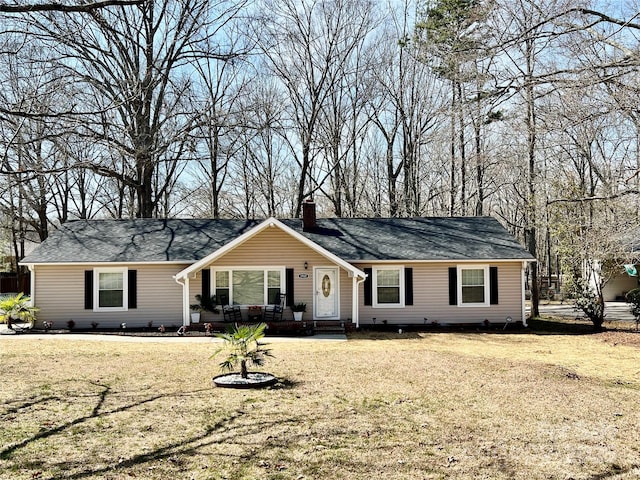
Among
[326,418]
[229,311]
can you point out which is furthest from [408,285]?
[326,418]

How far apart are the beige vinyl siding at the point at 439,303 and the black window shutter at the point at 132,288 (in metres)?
7.62

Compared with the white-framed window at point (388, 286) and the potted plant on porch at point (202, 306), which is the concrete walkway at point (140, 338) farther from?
the white-framed window at point (388, 286)

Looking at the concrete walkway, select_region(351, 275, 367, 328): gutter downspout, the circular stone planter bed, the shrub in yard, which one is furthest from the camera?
the shrub in yard

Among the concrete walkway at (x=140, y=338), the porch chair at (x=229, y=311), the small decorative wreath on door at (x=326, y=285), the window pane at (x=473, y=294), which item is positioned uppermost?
the small decorative wreath on door at (x=326, y=285)

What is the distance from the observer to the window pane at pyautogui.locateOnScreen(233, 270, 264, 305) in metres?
20.3

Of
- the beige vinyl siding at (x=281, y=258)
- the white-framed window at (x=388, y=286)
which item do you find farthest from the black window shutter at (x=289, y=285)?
the white-framed window at (x=388, y=286)

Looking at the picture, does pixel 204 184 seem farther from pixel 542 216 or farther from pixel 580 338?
pixel 580 338

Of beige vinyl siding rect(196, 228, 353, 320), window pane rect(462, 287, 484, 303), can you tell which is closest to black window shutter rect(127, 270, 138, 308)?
beige vinyl siding rect(196, 228, 353, 320)

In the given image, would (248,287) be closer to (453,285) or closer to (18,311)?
(453,285)

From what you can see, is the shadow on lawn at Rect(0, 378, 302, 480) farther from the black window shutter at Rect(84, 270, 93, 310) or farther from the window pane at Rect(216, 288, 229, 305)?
the black window shutter at Rect(84, 270, 93, 310)

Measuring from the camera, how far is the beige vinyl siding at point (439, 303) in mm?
20578

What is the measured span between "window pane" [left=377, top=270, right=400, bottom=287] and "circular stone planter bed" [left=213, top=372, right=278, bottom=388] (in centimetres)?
984

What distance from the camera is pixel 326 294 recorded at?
66.8ft

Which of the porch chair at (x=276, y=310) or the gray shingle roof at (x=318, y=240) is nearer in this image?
the porch chair at (x=276, y=310)
